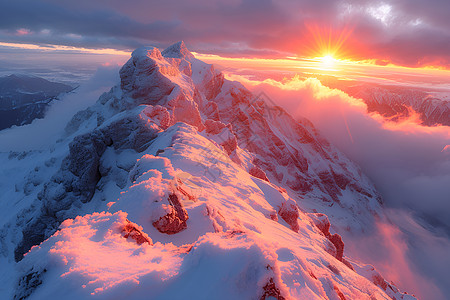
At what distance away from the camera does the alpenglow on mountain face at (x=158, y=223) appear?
21.7 ft

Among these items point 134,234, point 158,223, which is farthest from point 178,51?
point 134,234

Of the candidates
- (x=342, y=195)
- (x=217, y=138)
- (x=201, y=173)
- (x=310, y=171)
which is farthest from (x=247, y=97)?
(x=201, y=173)

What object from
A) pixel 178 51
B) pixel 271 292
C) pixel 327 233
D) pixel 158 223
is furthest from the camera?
pixel 178 51

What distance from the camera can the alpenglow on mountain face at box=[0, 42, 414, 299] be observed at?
21.7 feet

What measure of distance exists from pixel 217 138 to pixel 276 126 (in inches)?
5730

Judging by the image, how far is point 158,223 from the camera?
12.3m

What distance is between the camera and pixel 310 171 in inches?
6609

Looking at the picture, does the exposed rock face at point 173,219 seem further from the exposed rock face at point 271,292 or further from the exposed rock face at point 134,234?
the exposed rock face at point 271,292

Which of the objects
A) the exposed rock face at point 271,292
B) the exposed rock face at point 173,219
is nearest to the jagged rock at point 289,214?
the exposed rock face at point 173,219

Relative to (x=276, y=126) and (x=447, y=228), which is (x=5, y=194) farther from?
(x=447, y=228)

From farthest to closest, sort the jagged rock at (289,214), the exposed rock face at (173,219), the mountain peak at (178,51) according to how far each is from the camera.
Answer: the mountain peak at (178,51) → the jagged rock at (289,214) → the exposed rock face at (173,219)

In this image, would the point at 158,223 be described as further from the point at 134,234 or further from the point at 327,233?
the point at 327,233

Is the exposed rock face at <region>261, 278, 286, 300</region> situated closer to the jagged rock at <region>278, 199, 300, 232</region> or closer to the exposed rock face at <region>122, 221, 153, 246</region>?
the exposed rock face at <region>122, 221, 153, 246</region>

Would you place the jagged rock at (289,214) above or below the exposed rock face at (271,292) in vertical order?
below
